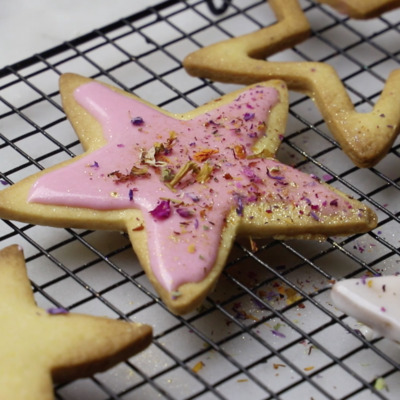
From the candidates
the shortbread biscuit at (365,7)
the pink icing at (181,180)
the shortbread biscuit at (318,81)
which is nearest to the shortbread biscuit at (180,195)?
the pink icing at (181,180)

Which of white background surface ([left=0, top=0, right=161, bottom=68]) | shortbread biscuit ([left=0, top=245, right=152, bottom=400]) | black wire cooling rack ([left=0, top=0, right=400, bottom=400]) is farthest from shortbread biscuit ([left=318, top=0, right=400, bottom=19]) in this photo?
shortbread biscuit ([left=0, top=245, right=152, bottom=400])

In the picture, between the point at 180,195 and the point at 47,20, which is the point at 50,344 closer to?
the point at 180,195

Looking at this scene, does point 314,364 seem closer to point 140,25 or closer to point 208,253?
point 208,253

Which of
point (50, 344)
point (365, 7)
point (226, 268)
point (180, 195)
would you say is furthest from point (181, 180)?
point (365, 7)

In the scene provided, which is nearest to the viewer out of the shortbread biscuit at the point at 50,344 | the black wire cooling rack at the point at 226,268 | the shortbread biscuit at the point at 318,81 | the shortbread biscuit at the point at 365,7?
the shortbread biscuit at the point at 50,344

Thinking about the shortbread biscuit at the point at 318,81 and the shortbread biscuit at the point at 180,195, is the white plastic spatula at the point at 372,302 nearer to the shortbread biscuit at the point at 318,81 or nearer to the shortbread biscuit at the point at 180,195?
the shortbread biscuit at the point at 180,195

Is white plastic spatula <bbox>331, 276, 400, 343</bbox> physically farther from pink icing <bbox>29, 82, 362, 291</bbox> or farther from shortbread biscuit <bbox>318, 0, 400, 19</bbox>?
shortbread biscuit <bbox>318, 0, 400, 19</bbox>

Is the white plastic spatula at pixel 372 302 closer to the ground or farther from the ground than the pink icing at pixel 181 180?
closer to the ground
